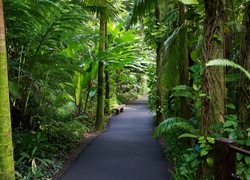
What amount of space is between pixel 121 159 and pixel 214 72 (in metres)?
2.94

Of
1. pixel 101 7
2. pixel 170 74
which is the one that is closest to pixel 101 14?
pixel 101 7

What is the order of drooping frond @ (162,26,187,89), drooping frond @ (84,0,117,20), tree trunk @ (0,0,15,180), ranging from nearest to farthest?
tree trunk @ (0,0,15,180)
drooping frond @ (162,26,187,89)
drooping frond @ (84,0,117,20)

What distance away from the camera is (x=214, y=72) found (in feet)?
8.88

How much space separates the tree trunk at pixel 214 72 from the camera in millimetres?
2678

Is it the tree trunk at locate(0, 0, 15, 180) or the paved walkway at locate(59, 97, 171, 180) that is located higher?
the tree trunk at locate(0, 0, 15, 180)

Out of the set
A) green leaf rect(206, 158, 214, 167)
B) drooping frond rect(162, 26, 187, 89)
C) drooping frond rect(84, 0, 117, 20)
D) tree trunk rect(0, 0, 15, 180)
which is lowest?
green leaf rect(206, 158, 214, 167)

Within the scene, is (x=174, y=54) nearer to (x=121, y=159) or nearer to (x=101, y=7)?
(x=121, y=159)

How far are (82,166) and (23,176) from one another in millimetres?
1094

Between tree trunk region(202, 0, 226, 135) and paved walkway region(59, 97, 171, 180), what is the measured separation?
5.75 ft

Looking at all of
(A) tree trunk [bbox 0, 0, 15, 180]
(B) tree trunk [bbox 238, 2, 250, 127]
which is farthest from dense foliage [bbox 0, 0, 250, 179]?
(A) tree trunk [bbox 0, 0, 15, 180]

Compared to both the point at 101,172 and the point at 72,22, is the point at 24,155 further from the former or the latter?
the point at 72,22

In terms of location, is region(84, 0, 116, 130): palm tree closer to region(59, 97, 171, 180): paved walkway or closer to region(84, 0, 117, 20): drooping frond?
region(84, 0, 117, 20): drooping frond

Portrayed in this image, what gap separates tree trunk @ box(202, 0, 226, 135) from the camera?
2.68 metres

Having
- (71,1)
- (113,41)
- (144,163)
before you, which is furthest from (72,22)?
(113,41)
